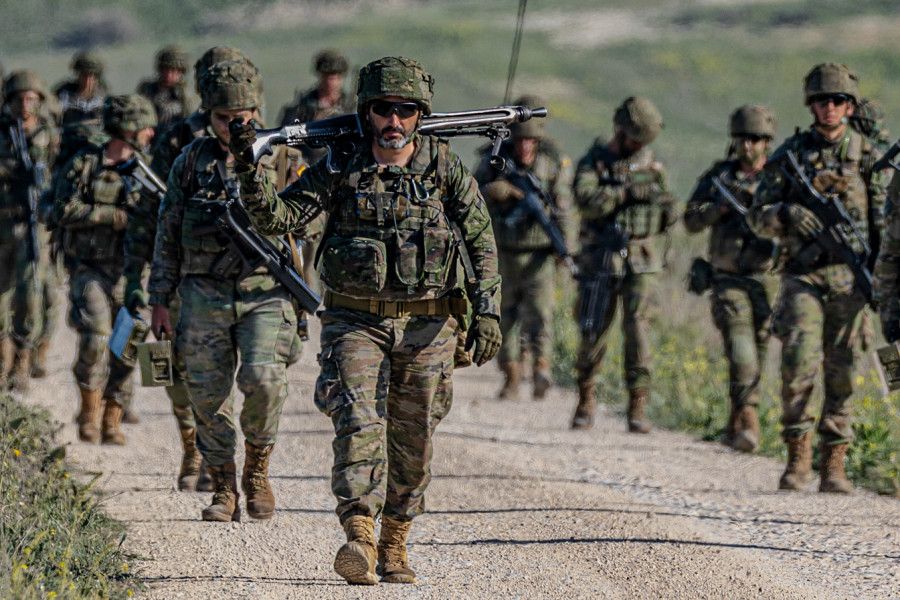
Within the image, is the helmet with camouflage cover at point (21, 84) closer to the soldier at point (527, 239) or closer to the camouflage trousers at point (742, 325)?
the soldier at point (527, 239)

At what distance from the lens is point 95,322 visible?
10.1 m

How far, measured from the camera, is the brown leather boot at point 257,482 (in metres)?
7.67

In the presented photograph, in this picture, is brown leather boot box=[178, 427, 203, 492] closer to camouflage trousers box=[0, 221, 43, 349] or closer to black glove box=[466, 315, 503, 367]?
black glove box=[466, 315, 503, 367]

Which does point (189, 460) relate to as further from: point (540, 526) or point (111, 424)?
point (540, 526)

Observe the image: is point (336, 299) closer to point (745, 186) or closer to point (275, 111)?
point (745, 186)

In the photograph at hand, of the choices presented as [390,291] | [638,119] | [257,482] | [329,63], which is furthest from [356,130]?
[329,63]

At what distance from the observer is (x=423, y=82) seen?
6.52m

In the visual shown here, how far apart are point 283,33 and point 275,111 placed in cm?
1462

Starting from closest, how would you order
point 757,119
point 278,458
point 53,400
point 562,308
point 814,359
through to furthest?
1. point 814,359
2. point 278,458
3. point 757,119
4. point 53,400
5. point 562,308

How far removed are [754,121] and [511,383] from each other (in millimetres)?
3404

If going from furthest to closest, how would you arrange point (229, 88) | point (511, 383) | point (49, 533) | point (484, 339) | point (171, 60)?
1. point (171, 60)
2. point (511, 383)
3. point (229, 88)
4. point (484, 339)
5. point (49, 533)

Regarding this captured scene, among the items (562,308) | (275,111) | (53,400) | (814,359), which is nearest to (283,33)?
(275,111)

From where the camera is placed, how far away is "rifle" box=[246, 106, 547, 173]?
6617 millimetres

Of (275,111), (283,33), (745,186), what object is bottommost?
(745,186)
